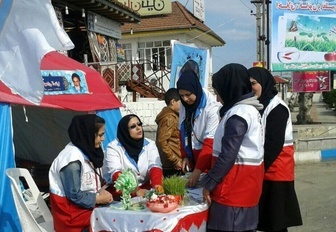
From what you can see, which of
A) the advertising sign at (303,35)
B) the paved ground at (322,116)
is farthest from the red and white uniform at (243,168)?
the paved ground at (322,116)

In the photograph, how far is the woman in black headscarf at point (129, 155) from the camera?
12.9ft

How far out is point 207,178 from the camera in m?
2.93

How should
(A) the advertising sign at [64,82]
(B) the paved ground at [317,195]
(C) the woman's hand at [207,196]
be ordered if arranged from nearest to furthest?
(C) the woman's hand at [207,196] → (B) the paved ground at [317,195] → (A) the advertising sign at [64,82]

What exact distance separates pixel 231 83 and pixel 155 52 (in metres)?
20.2

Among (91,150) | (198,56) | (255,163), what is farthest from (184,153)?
(198,56)

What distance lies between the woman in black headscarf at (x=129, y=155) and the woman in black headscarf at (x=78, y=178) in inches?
10.4

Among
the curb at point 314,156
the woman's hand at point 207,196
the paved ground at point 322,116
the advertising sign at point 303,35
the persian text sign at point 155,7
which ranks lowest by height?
the paved ground at point 322,116

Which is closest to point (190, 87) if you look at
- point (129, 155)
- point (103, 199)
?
point (129, 155)

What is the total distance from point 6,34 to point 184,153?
1785 mm

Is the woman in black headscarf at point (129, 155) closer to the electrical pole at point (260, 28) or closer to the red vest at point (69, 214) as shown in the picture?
the red vest at point (69, 214)

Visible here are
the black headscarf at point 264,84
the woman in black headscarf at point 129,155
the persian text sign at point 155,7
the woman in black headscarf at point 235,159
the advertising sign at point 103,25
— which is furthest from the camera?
the persian text sign at point 155,7

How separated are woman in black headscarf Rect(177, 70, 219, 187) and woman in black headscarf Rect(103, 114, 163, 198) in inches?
14.8

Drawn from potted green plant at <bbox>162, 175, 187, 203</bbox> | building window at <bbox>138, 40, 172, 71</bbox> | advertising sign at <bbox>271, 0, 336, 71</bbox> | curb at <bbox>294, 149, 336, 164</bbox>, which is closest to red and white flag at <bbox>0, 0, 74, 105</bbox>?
potted green plant at <bbox>162, 175, 187, 203</bbox>

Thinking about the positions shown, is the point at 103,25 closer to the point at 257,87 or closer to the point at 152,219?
the point at 257,87
